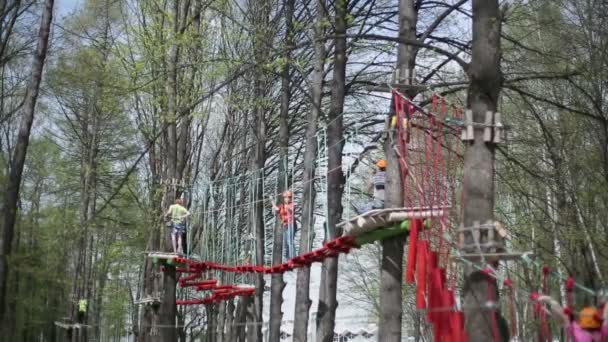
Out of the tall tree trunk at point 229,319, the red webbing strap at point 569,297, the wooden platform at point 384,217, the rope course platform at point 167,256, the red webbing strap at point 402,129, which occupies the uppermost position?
the red webbing strap at point 402,129

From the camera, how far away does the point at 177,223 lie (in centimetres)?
1688

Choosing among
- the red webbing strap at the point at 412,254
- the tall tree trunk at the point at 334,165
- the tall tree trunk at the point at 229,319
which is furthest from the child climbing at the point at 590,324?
the tall tree trunk at the point at 229,319

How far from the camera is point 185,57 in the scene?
2095cm

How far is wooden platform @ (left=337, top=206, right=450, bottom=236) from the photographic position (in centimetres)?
909

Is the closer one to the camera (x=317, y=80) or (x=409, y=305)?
(x=317, y=80)

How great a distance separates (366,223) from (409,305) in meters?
32.0

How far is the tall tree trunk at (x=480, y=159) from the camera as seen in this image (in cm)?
747

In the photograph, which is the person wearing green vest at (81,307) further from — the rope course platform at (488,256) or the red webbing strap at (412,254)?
the rope course platform at (488,256)

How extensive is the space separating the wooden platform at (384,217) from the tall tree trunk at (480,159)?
106 cm

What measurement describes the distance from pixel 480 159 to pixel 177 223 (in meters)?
10.1

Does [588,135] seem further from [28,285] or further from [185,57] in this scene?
[28,285]

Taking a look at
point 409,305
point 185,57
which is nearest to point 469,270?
point 185,57

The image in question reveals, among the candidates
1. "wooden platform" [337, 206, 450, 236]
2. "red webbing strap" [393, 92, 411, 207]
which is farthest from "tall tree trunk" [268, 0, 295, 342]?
"wooden platform" [337, 206, 450, 236]

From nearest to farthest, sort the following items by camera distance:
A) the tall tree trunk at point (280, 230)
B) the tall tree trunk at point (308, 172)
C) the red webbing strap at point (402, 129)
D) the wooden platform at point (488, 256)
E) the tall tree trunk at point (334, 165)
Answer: the wooden platform at point (488, 256), the red webbing strap at point (402, 129), the tall tree trunk at point (334, 165), the tall tree trunk at point (308, 172), the tall tree trunk at point (280, 230)
